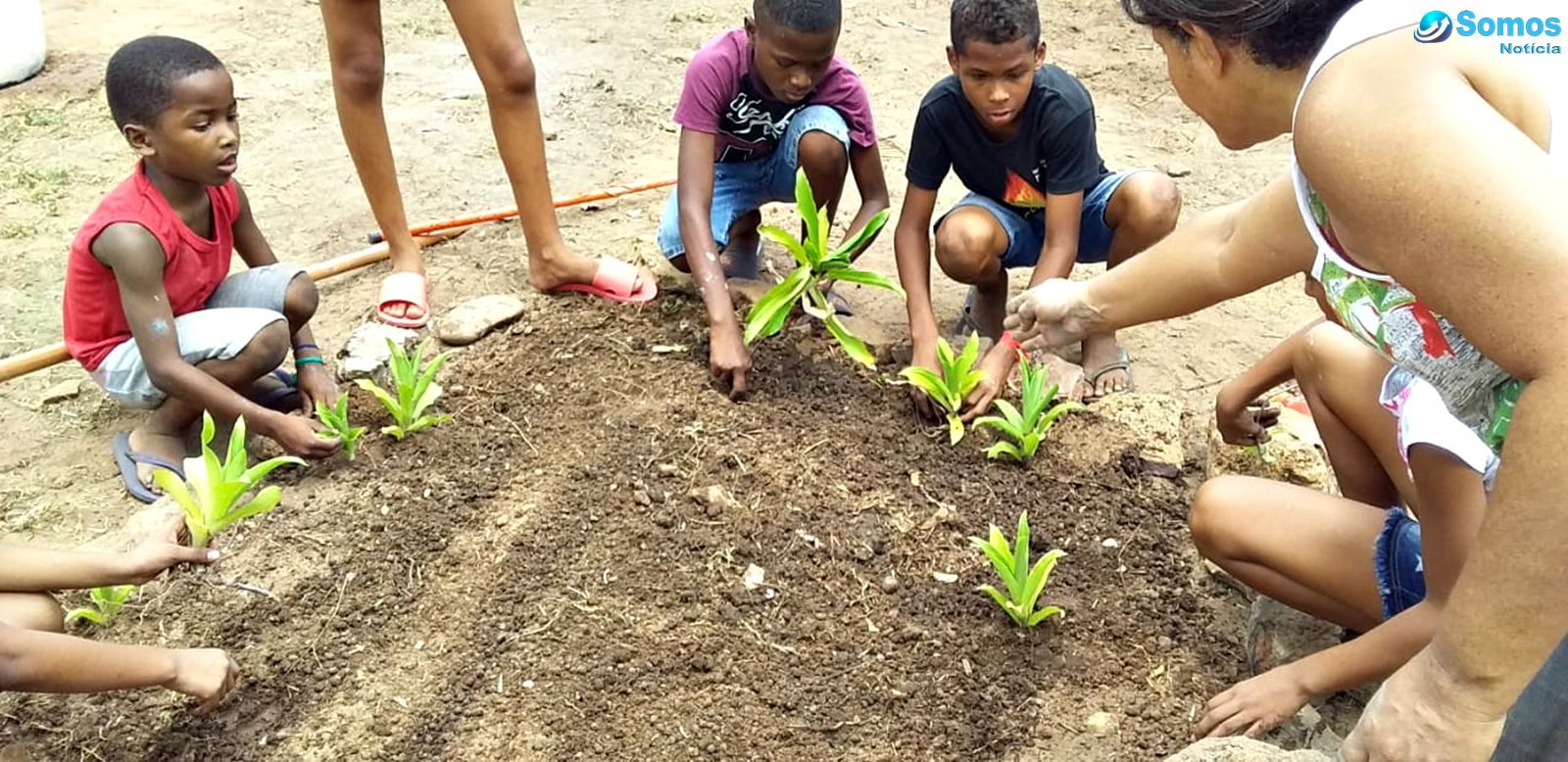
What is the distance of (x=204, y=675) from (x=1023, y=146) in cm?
243

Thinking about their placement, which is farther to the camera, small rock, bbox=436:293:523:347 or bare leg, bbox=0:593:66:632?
small rock, bbox=436:293:523:347

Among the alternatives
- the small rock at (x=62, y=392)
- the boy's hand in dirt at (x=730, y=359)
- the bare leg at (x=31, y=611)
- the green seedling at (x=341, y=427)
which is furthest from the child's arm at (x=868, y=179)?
the small rock at (x=62, y=392)

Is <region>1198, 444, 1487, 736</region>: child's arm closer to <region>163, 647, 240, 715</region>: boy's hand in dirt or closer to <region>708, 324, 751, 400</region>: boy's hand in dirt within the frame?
<region>708, 324, 751, 400</region>: boy's hand in dirt

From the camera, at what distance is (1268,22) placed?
1.56m

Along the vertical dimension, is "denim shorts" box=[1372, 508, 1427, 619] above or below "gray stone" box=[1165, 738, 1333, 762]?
below

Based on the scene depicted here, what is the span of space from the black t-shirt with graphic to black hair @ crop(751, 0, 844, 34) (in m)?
0.38

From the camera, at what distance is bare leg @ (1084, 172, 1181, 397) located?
137 inches

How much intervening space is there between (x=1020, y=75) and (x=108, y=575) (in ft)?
8.02

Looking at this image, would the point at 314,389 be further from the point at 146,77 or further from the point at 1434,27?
the point at 1434,27

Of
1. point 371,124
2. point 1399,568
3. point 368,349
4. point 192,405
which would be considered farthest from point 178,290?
point 1399,568

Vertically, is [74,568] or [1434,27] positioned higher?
[1434,27]

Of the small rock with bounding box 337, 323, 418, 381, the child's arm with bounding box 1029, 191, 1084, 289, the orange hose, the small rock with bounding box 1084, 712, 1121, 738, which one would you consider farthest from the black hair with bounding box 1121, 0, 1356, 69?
the orange hose

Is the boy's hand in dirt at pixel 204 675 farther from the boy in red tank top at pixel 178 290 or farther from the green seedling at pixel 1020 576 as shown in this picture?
the green seedling at pixel 1020 576

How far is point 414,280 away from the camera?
3.82m
